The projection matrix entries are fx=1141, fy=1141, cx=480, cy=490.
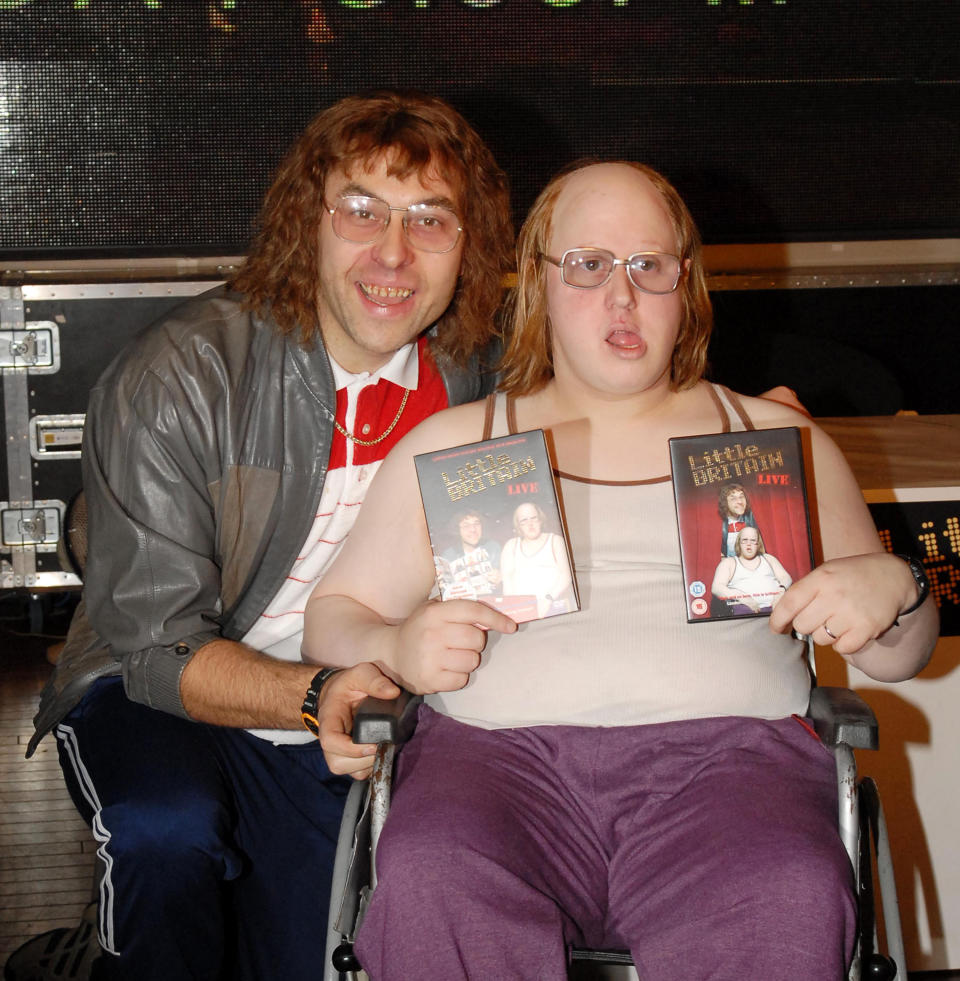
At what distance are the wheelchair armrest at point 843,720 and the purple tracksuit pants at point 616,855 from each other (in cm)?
5

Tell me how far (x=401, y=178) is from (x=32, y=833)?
1.98m

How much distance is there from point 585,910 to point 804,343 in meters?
2.50

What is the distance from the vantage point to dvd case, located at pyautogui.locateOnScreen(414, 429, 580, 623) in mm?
1529

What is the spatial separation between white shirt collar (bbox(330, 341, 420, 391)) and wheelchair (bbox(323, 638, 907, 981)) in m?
0.69

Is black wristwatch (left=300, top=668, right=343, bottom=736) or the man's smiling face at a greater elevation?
the man's smiling face

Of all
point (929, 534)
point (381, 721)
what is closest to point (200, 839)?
point (381, 721)

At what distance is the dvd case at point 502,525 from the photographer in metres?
1.53

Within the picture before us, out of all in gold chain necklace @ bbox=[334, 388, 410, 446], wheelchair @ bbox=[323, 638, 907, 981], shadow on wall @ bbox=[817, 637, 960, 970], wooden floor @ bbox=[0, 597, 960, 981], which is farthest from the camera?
wooden floor @ bbox=[0, 597, 960, 981]

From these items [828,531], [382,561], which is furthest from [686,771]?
[382,561]

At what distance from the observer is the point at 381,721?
1446mm

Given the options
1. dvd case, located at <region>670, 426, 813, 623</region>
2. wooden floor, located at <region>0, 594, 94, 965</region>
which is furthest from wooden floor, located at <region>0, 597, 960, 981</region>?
dvd case, located at <region>670, 426, 813, 623</region>

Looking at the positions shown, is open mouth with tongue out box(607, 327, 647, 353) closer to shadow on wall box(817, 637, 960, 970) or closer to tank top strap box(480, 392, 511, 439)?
tank top strap box(480, 392, 511, 439)

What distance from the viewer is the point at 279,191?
6.93 feet

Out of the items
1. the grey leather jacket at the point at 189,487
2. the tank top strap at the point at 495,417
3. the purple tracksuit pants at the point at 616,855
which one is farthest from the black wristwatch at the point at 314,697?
the tank top strap at the point at 495,417
